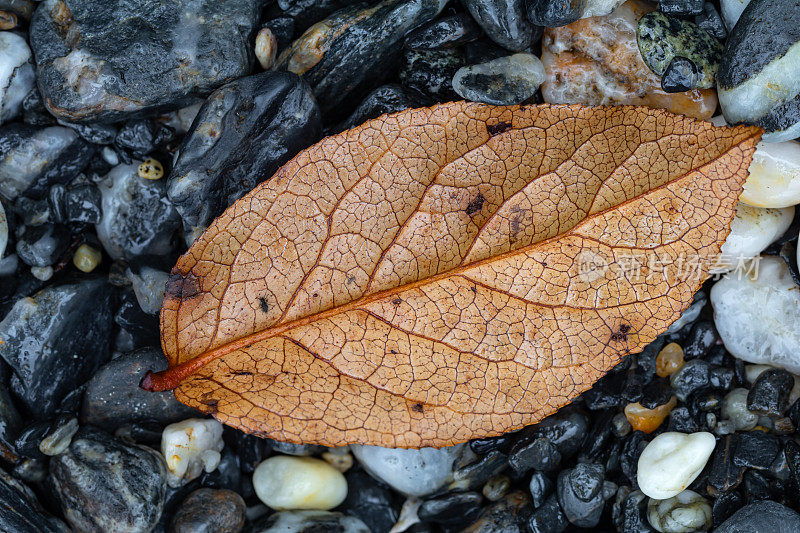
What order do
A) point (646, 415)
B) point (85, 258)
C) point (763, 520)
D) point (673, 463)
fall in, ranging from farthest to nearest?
1. point (85, 258)
2. point (646, 415)
3. point (673, 463)
4. point (763, 520)

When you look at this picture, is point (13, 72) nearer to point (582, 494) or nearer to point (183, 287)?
point (183, 287)

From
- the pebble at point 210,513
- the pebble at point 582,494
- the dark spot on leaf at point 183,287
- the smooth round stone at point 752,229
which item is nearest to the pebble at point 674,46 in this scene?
the smooth round stone at point 752,229

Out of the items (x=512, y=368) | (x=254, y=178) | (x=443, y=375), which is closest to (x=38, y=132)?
(x=254, y=178)

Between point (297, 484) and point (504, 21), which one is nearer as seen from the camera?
point (504, 21)

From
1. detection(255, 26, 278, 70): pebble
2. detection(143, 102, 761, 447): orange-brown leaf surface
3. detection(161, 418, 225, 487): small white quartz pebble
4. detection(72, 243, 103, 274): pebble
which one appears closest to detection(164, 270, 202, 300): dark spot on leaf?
detection(143, 102, 761, 447): orange-brown leaf surface

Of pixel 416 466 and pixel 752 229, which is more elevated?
pixel 752 229

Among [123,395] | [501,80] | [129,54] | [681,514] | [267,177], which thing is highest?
[129,54]

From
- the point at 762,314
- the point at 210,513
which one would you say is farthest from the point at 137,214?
the point at 762,314

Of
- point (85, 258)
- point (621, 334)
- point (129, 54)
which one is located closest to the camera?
point (621, 334)
